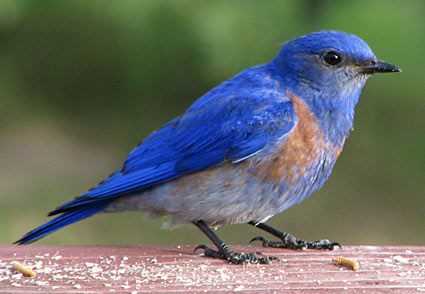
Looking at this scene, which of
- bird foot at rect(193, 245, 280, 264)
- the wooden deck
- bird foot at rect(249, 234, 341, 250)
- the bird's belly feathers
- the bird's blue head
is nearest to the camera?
the wooden deck

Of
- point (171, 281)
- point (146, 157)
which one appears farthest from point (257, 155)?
point (171, 281)

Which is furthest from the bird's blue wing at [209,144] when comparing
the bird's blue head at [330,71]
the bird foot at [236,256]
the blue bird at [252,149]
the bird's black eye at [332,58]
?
the bird foot at [236,256]

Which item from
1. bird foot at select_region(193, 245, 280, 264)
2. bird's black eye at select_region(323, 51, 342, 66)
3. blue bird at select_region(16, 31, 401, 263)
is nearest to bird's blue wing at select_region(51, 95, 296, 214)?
blue bird at select_region(16, 31, 401, 263)

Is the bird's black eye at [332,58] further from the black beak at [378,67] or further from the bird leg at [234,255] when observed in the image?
Result: the bird leg at [234,255]

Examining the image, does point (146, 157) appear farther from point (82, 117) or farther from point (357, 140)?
point (357, 140)

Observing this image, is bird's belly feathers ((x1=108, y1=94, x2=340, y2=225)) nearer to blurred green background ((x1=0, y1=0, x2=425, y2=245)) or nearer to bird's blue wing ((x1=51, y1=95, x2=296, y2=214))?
bird's blue wing ((x1=51, y1=95, x2=296, y2=214))

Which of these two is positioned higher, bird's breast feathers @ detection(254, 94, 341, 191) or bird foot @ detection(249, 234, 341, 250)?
bird's breast feathers @ detection(254, 94, 341, 191)

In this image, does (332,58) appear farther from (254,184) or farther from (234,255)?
(234,255)
